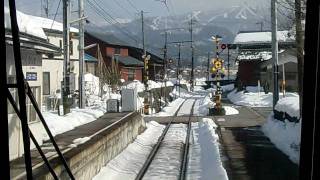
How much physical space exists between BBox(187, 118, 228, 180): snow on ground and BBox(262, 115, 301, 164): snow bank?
1.96m

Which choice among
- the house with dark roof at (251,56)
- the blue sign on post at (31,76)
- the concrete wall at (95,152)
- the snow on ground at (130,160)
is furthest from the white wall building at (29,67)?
the house with dark roof at (251,56)

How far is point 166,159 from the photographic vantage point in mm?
17125

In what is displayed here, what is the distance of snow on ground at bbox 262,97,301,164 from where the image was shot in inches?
590

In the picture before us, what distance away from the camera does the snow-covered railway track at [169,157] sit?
14469 millimetres

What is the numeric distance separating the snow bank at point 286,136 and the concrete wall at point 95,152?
4.83 meters

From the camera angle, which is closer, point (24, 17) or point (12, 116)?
point (12, 116)

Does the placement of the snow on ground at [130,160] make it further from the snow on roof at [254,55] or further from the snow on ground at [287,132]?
the snow on roof at [254,55]

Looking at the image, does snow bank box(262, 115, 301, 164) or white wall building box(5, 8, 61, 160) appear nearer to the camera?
white wall building box(5, 8, 61, 160)

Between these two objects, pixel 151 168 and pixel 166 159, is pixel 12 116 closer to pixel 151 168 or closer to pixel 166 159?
pixel 151 168

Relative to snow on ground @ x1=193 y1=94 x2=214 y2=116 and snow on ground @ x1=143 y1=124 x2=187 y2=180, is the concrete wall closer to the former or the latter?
snow on ground @ x1=143 y1=124 x2=187 y2=180

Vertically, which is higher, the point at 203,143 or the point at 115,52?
the point at 115,52

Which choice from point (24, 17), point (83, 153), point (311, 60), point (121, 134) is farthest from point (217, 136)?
point (311, 60)

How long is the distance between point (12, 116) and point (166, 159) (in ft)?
24.0

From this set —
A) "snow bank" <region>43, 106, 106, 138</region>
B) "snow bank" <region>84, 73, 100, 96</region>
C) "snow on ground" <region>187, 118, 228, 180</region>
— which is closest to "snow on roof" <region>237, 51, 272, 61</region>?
"snow bank" <region>84, 73, 100, 96</region>
